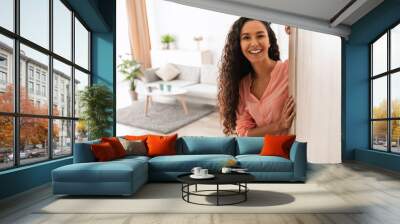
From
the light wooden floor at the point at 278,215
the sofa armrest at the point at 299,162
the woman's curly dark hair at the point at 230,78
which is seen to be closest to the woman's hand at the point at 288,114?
the woman's curly dark hair at the point at 230,78

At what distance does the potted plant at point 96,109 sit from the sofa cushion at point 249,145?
9.29 ft

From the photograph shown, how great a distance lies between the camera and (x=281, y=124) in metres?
9.73

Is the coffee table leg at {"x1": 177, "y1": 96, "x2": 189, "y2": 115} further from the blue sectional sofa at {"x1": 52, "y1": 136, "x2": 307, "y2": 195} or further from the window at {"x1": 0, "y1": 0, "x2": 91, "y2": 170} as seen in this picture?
the blue sectional sofa at {"x1": 52, "y1": 136, "x2": 307, "y2": 195}

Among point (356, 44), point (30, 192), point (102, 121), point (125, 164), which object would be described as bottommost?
point (30, 192)

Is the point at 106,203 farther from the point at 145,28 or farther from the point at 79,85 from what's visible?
the point at 145,28

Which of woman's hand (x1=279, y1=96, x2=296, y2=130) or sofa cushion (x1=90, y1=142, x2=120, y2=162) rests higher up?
woman's hand (x1=279, y1=96, x2=296, y2=130)

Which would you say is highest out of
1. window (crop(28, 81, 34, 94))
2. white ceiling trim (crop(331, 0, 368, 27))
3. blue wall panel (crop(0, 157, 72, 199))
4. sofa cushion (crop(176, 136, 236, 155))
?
white ceiling trim (crop(331, 0, 368, 27))

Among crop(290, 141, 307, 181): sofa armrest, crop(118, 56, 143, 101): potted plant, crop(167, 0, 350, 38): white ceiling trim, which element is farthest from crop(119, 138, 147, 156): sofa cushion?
crop(118, 56, 143, 101): potted plant

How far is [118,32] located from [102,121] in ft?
9.60

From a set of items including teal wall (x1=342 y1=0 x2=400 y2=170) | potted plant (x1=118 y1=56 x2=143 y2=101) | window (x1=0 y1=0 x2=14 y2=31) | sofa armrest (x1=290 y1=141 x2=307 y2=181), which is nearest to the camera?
window (x1=0 y1=0 x2=14 y2=31)

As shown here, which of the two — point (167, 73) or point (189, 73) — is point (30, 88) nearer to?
point (167, 73)

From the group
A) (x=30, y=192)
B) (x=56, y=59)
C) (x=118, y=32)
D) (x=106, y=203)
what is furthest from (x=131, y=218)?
(x=118, y=32)

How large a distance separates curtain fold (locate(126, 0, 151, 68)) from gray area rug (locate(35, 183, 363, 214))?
5.55m

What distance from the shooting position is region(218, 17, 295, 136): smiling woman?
973 cm
